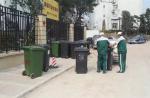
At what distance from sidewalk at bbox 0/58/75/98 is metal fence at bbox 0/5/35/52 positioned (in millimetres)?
1377

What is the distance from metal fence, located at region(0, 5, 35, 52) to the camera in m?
17.0

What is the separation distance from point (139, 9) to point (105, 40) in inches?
3803

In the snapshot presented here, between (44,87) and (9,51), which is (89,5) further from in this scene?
(44,87)

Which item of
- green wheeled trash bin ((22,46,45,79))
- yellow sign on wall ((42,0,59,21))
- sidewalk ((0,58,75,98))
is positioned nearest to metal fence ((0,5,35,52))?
sidewalk ((0,58,75,98))

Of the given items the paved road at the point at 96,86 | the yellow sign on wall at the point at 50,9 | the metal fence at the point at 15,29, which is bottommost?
the paved road at the point at 96,86

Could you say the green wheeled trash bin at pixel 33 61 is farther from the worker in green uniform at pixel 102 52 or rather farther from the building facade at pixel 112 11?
the building facade at pixel 112 11

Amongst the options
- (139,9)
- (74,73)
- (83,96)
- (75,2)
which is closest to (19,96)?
(83,96)

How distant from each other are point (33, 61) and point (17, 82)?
1451 mm

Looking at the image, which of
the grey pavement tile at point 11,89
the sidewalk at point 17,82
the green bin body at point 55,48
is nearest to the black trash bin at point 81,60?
the sidewalk at point 17,82

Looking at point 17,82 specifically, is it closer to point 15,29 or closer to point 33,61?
point 33,61

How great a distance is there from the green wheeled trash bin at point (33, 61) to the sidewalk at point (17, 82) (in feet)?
0.77

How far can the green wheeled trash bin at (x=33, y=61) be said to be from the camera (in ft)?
46.9

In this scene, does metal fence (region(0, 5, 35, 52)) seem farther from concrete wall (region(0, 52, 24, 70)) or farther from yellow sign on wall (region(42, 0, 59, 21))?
yellow sign on wall (region(42, 0, 59, 21))

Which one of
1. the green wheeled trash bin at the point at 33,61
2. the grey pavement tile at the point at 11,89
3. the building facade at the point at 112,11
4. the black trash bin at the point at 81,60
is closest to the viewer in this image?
the grey pavement tile at the point at 11,89
